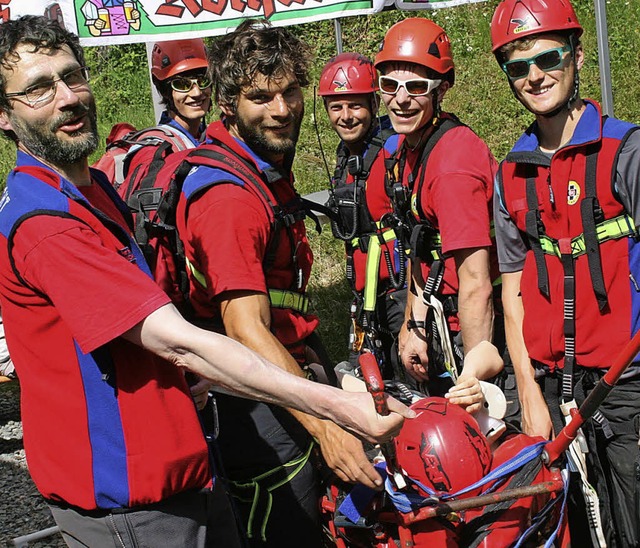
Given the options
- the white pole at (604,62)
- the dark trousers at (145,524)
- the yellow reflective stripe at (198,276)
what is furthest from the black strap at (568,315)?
the white pole at (604,62)

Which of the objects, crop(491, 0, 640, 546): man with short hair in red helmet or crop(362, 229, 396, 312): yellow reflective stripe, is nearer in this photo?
crop(491, 0, 640, 546): man with short hair in red helmet

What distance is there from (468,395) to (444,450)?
0.98 ft

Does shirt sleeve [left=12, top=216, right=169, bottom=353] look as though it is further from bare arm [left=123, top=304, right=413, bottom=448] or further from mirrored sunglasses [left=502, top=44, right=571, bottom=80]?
mirrored sunglasses [left=502, top=44, right=571, bottom=80]

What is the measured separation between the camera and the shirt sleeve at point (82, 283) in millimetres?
2463

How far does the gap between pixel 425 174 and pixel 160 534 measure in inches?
94.7

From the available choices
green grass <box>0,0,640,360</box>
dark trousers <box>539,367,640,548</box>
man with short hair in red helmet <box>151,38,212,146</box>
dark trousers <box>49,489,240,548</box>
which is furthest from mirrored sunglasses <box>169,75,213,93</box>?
dark trousers <box>49,489,240,548</box>

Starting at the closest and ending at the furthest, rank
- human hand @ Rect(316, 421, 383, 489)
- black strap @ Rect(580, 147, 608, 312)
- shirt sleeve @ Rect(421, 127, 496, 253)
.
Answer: human hand @ Rect(316, 421, 383, 489) → black strap @ Rect(580, 147, 608, 312) → shirt sleeve @ Rect(421, 127, 496, 253)

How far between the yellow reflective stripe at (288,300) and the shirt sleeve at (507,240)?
3.22 ft

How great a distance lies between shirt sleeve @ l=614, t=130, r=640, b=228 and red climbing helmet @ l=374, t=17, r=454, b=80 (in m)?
1.58

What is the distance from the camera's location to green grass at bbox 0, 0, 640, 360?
9516mm

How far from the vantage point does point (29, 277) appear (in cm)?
252

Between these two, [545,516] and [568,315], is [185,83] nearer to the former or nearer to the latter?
[568,315]

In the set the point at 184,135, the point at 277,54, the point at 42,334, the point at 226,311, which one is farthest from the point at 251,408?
the point at 184,135

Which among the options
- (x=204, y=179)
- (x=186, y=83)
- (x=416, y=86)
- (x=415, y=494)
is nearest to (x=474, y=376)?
(x=415, y=494)
